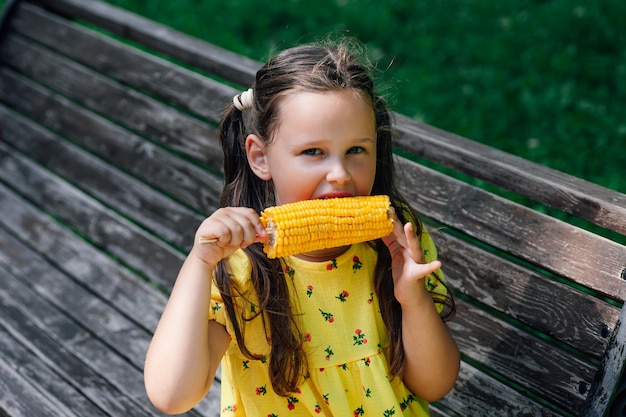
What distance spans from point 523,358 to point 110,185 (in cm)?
201

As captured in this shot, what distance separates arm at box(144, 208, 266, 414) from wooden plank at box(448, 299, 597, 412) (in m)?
0.94

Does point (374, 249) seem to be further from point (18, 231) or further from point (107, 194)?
point (18, 231)

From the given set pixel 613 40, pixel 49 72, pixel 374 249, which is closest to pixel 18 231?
pixel 49 72

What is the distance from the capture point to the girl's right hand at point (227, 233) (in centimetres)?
203

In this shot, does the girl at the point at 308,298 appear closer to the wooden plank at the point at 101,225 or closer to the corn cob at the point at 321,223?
the corn cob at the point at 321,223

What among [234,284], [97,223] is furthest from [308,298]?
[97,223]

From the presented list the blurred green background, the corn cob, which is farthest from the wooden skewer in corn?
the blurred green background

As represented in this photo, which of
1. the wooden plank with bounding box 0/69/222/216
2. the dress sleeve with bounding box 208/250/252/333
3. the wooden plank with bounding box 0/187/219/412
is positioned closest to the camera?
the dress sleeve with bounding box 208/250/252/333

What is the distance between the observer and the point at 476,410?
2750 millimetres

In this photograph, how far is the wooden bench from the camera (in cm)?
255

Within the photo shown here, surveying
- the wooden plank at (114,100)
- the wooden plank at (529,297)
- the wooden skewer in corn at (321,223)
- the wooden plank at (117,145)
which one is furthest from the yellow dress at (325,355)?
the wooden plank at (114,100)

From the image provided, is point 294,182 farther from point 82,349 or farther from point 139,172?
point 139,172

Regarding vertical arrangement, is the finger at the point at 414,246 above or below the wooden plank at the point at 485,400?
above

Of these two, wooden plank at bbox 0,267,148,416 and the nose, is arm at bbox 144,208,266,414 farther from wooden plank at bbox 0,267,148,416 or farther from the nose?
wooden plank at bbox 0,267,148,416
